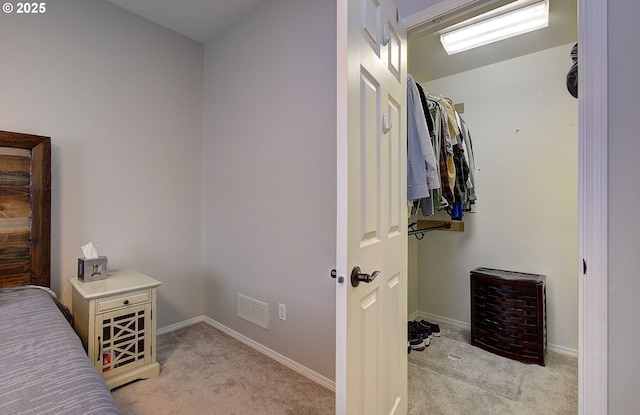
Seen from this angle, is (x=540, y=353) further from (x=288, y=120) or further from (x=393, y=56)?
(x=288, y=120)

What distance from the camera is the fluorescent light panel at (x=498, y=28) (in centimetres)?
177

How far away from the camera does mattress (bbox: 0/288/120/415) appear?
791mm

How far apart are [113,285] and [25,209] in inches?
28.9

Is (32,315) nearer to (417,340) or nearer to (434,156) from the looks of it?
(434,156)

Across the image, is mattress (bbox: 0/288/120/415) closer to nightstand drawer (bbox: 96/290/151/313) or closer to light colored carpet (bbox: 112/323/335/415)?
nightstand drawer (bbox: 96/290/151/313)

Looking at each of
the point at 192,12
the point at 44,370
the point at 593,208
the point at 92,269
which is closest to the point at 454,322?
the point at 593,208

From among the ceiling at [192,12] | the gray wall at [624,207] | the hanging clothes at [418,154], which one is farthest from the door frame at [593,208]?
the ceiling at [192,12]

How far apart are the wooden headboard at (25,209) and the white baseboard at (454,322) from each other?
302cm

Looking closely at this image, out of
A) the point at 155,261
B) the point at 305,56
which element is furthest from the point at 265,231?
the point at 305,56

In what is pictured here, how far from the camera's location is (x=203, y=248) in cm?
280

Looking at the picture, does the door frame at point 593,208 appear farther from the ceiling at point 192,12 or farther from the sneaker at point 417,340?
the ceiling at point 192,12

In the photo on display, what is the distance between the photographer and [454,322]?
274 centimetres

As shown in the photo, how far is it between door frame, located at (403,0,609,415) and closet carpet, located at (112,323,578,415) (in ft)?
2.60

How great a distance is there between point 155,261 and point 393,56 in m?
2.42
